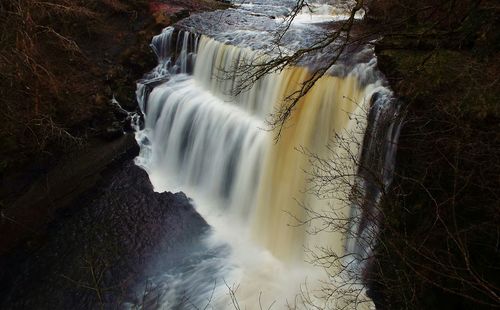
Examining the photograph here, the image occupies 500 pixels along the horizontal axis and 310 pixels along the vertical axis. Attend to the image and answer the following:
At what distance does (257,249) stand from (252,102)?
11.9ft

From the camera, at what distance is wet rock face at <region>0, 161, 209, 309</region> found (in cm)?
652

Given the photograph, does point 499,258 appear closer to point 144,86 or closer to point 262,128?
point 262,128

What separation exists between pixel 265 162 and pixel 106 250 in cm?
372

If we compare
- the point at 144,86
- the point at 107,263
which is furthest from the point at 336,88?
the point at 144,86

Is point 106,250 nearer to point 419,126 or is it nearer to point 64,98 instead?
point 64,98

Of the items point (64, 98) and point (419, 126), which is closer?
point (419, 126)

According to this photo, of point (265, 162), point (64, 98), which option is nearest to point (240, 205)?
point (265, 162)

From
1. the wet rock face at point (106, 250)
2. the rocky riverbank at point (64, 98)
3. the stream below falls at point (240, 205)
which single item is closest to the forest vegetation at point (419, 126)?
the rocky riverbank at point (64, 98)

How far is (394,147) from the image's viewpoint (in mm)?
5973

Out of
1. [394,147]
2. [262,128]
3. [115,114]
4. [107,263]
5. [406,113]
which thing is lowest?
[107,263]

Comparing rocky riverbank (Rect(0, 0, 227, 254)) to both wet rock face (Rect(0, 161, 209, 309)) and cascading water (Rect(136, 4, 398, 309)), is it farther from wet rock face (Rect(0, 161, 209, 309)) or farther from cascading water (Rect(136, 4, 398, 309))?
cascading water (Rect(136, 4, 398, 309))

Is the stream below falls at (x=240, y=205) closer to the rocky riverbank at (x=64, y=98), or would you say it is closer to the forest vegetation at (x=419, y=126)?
the forest vegetation at (x=419, y=126)

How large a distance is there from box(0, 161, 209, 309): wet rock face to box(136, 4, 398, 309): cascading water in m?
0.60

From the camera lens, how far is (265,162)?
8148 millimetres
